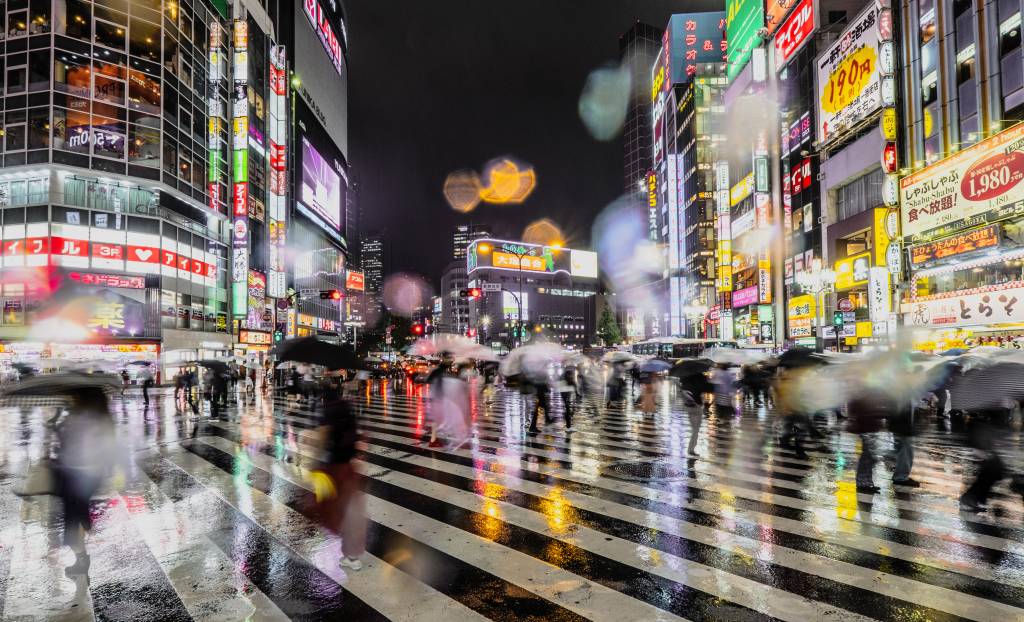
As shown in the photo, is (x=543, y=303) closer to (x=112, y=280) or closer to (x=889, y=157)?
(x=112, y=280)

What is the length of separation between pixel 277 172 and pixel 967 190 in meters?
55.6

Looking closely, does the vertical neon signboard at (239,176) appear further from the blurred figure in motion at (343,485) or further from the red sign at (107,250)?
the blurred figure in motion at (343,485)

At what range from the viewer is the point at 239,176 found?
48.0m

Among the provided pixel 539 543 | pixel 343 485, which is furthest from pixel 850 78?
pixel 343 485

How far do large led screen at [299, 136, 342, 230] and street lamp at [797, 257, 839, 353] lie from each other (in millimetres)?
56836

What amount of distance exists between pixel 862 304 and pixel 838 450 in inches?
1216

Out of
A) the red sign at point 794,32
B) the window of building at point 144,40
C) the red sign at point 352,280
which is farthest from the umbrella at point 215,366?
the red sign at point 352,280

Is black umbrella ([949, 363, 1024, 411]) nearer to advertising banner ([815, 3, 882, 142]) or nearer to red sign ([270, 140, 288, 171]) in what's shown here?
advertising banner ([815, 3, 882, 142])

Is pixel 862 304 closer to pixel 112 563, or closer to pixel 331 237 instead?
pixel 112 563

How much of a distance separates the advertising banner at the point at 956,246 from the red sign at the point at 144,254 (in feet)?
151

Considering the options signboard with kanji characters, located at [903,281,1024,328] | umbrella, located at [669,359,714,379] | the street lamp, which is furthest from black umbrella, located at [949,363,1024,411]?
the street lamp

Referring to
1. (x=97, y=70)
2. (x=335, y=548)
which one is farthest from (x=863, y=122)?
(x=97, y=70)

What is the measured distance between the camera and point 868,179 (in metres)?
35.5

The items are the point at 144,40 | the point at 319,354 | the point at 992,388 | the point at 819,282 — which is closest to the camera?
the point at 319,354
